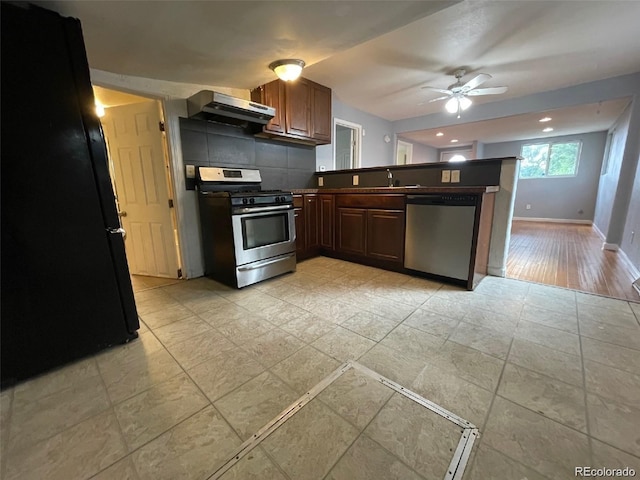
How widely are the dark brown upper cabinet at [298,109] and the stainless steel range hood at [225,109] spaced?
0.32 m

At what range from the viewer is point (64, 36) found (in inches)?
56.2

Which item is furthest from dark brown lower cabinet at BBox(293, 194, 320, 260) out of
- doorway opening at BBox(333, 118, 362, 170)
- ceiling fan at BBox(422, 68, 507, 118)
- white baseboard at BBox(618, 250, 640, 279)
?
white baseboard at BBox(618, 250, 640, 279)

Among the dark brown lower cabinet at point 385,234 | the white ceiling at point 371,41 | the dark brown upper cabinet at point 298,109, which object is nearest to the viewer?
the white ceiling at point 371,41

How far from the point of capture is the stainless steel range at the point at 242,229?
259 centimetres

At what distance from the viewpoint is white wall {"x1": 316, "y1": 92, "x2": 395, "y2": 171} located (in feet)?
14.9

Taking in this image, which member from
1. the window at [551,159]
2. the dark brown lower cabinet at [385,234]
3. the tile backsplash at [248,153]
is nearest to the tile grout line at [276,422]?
the dark brown lower cabinet at [385,234]

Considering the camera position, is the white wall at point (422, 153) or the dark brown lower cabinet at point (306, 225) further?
the white wall at point (422, 153)

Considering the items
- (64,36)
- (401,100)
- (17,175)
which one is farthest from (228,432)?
(401,100)

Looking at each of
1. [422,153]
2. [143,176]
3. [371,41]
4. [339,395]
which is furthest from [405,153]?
[339,395]

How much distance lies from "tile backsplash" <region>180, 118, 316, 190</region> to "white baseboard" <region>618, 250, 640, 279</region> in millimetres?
4169

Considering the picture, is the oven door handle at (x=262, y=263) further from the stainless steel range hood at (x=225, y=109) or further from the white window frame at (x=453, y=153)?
the white window frame at (x=453, y=153)

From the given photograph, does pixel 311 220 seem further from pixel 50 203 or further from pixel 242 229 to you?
pixel 50 203

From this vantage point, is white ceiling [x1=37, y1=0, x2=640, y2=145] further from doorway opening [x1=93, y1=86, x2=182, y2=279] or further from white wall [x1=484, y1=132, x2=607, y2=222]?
white wall [x1=484, y1=132, x2=607, y2=222]

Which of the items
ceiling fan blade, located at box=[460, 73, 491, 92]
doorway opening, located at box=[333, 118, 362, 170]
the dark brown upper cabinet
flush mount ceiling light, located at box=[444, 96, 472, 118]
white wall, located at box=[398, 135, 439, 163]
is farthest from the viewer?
white wall, located at box=[398, 135, 439, 163]
